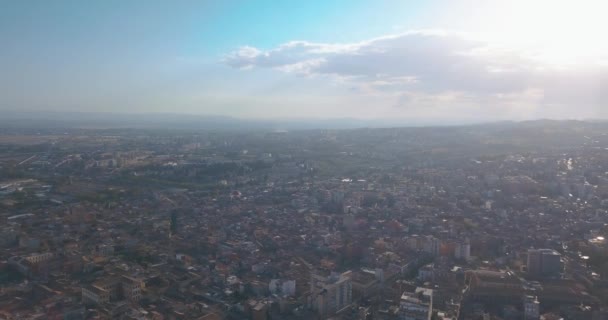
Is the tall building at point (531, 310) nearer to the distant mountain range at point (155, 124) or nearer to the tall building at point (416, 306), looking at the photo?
the tall building at point (416, 306)

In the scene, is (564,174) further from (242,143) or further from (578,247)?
(242,143)

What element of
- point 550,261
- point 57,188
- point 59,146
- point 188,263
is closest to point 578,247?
point 550,261

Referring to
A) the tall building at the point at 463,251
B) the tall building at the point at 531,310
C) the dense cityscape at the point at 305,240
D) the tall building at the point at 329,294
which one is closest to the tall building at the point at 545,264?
the dense cityscape at the point at 305,240

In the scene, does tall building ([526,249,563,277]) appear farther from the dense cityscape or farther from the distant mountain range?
the distant mountain range

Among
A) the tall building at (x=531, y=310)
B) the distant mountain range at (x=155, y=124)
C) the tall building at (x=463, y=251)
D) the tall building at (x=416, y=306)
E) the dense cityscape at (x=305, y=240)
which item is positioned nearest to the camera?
the tall building at (x=416, y=306)

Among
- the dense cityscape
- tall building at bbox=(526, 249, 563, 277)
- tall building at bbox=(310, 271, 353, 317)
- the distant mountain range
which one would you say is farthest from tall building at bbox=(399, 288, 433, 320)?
the distant mountain range
